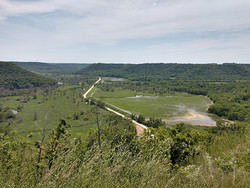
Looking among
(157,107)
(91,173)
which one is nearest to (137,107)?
(157,107)

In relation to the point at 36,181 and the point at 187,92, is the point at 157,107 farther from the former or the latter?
the point at 36,181

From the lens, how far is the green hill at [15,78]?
11462cm

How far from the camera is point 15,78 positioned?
123 meters

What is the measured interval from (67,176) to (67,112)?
6610cm

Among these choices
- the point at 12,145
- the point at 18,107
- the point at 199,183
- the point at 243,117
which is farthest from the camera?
the point at 18,107

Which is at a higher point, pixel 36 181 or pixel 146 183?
pixel 146 183

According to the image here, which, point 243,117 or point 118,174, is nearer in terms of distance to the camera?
point 118,174

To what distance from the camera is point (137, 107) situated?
7356 centimetres

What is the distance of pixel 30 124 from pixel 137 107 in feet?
141

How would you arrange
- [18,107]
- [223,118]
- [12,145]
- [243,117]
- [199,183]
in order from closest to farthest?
1. [199,183]
2. [12,145]
3. [243,117]
4. [223,118]
5. [18,107]

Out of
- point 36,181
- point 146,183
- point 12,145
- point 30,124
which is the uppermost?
point 146,183

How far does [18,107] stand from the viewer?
7056 cm

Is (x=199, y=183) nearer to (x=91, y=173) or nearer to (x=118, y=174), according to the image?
(x=118, y=174)

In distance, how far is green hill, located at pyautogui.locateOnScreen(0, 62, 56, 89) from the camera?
114625mm
